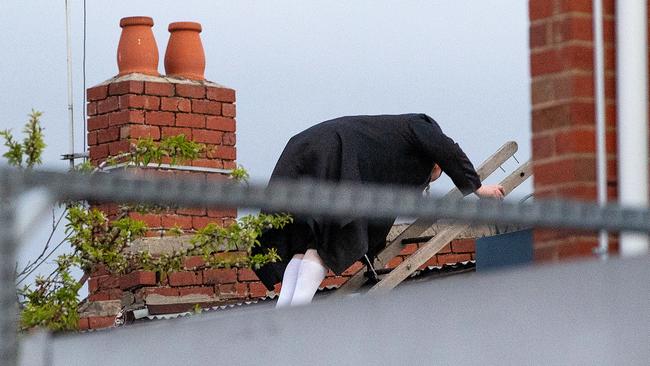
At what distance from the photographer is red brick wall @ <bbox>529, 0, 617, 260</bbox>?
4078 millimetres

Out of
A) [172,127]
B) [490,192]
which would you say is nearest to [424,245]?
[490,192]

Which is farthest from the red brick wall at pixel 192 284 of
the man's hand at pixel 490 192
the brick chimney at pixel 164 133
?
the man's hand at pixel 490 192

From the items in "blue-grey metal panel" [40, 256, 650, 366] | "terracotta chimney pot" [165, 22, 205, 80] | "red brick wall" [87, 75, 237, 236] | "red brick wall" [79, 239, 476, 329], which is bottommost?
"red brick wall" [79, 239, 476, 329]

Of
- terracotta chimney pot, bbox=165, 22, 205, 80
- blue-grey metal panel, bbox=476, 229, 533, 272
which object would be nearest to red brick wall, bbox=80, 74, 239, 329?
terracotta chimney pot, bbox=165, 22, 205, 80

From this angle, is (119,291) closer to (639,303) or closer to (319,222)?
(319,222)

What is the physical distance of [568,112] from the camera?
4090mm

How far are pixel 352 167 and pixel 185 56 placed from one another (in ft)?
12.2

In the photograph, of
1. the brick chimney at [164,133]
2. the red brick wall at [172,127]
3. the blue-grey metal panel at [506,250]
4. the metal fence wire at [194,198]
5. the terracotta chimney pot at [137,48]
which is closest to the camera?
the metal fence wire at [194,198]

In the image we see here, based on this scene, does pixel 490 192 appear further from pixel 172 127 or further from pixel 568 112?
pixel 172 127

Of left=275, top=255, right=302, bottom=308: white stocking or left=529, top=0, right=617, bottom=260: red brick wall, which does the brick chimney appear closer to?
left=275, top=255, right=302, bottom=308: white stocking

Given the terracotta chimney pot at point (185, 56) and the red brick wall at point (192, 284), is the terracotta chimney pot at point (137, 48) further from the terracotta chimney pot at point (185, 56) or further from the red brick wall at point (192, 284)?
the red brick wall at point (192, 284)

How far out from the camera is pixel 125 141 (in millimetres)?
9719

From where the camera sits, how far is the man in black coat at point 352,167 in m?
6.84

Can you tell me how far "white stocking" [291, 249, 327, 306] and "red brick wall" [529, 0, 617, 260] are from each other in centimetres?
273
